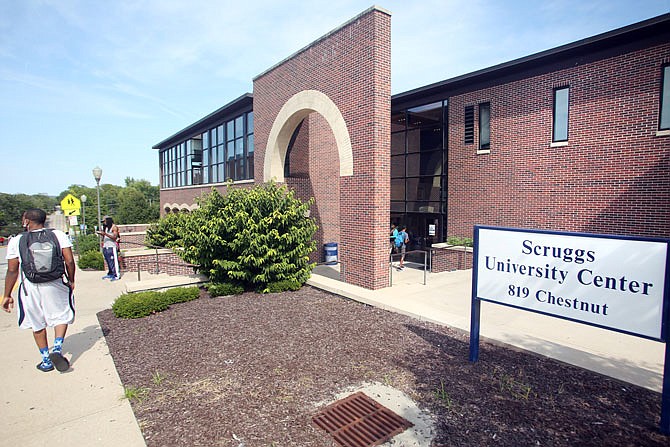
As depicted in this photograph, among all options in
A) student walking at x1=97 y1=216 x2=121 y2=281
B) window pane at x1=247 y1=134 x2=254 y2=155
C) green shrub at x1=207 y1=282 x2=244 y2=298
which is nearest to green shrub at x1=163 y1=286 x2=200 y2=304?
green shrub at x1=207 y1=282 x2=244 y2=298

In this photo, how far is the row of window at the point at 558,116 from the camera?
988 cm

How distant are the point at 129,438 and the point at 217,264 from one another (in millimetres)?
5583

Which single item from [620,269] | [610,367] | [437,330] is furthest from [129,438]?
[610,367]

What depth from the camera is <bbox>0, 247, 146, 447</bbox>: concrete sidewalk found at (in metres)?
3.56

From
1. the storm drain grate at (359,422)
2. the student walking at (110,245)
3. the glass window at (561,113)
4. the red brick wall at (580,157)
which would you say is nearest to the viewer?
the storm drain grate at (359,422)

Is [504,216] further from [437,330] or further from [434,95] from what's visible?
[437,330]

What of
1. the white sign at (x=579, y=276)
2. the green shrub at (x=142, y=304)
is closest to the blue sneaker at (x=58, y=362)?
the green shrub at (x=142, y=304)

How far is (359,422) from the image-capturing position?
371 centimetres

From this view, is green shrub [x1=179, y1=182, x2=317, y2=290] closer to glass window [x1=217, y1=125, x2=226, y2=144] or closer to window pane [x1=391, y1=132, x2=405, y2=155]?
window pane [x1=391, y1=132, x2=405, y2=155]

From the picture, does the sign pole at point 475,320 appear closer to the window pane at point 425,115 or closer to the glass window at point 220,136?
the window pane at point 425,115

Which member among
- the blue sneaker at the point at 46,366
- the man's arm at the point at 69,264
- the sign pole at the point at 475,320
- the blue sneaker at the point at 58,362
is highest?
the man's arm at the point at 69,264

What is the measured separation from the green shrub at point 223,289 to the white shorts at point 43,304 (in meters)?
3.82

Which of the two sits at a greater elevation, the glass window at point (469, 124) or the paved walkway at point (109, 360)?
the glass window at point (469, 124)

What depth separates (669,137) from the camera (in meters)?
9.73
